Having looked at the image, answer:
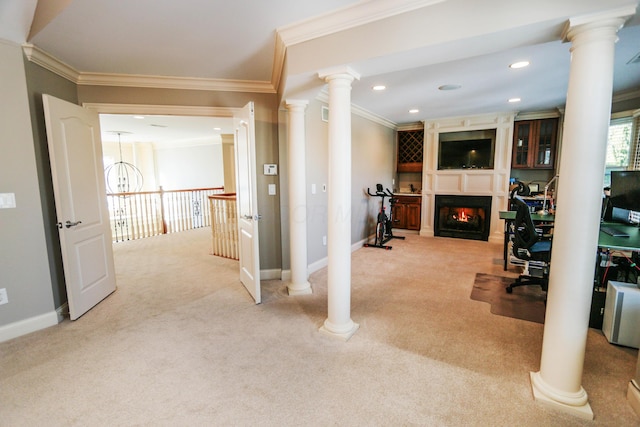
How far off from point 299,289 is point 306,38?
2.49 meters

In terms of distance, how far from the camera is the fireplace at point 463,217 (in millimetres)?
5566

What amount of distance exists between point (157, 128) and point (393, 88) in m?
5.85

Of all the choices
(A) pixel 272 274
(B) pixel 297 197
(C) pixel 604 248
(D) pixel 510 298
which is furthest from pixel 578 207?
(A) pixel 272 274

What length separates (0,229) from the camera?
7.68 ft

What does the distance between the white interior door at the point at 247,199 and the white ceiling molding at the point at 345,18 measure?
0.81 metres

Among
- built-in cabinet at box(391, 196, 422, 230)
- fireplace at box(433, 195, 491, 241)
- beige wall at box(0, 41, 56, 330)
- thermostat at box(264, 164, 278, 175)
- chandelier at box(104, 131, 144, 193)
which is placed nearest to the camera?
beige wall at box(0, 41, 56, 330)

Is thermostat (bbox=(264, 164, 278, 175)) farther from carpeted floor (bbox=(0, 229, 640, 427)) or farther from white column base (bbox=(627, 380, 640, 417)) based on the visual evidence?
white column base (bbox=(627, 380, 640, 417))

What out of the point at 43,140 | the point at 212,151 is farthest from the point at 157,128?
the point at 43,140

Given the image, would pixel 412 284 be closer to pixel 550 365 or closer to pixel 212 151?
pixel 550 365

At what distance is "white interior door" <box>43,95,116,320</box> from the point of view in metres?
2.58

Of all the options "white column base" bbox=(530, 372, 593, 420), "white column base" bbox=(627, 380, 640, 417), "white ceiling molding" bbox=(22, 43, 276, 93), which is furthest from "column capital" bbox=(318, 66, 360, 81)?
"white column base" bbox=(627, 380, 640, 417)

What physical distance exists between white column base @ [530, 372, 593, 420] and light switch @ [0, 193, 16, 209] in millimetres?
4126

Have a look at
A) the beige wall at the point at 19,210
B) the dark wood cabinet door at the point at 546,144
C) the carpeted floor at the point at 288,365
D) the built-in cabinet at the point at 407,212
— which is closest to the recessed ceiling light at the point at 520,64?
the carpeted floor at the point at 288,365

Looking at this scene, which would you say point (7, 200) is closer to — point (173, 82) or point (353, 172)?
point (173, 82)
